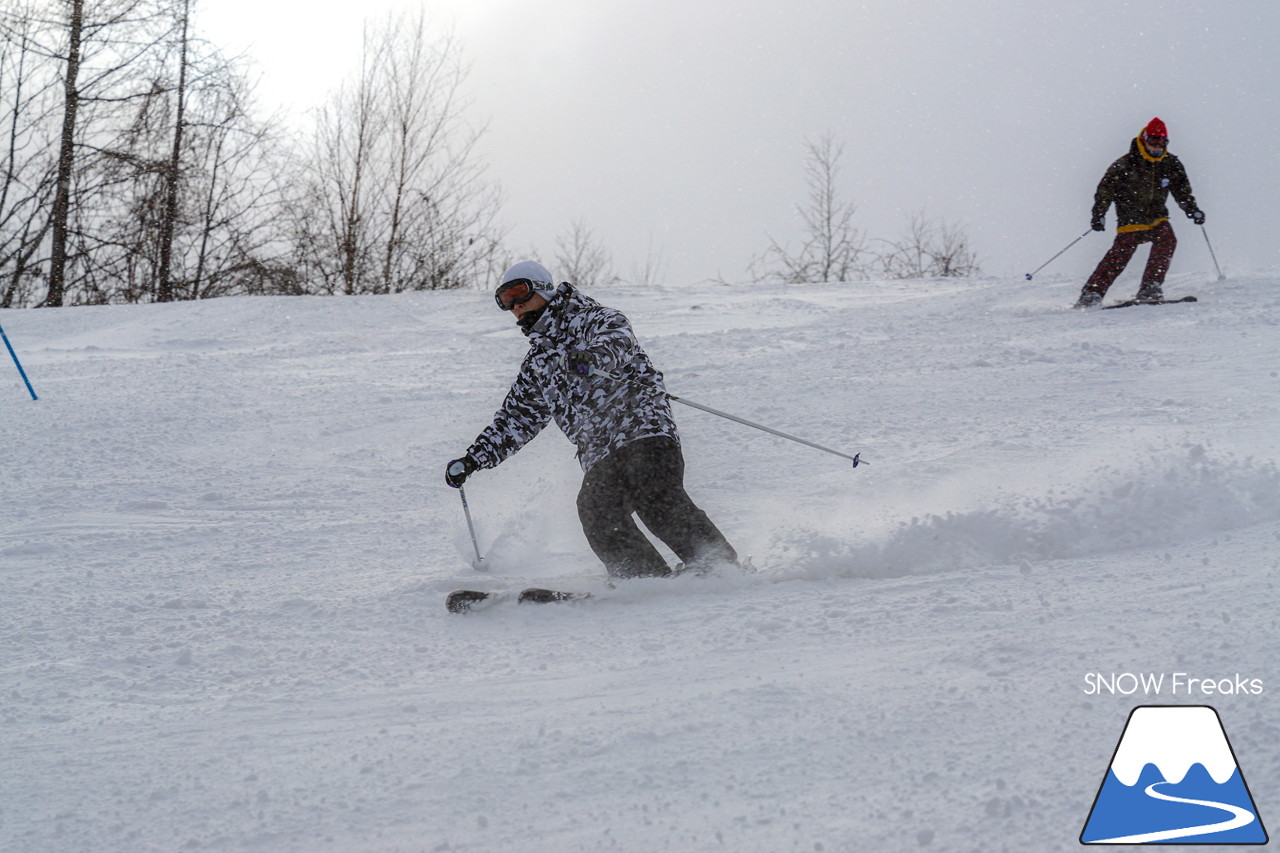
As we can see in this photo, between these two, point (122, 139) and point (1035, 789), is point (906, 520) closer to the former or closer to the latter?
point (1035, 789)

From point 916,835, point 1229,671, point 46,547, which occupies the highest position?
point 1229,671

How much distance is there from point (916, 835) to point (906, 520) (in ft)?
8.31

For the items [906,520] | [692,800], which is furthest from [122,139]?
[692,800]

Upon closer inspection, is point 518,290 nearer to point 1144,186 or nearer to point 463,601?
point 463,601

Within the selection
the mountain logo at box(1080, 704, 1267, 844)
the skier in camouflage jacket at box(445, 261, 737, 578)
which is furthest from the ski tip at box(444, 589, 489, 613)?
the mountain logo at box(1080, 704, 1267, 844)

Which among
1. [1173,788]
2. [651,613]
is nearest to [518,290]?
[651,613]

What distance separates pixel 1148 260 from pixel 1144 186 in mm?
755

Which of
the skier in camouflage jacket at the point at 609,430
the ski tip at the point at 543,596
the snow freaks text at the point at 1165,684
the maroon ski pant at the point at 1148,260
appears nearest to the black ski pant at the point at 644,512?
the skier in camouflage jacket at the point at 609,430

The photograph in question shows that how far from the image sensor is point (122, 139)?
65.6 ft

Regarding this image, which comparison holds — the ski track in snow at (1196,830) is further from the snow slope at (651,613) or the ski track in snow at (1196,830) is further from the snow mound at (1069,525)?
the snow mound at (1069,525)

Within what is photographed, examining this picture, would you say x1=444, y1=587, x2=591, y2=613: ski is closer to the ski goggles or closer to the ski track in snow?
the ski goggles

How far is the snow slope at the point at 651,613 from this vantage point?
255 cm

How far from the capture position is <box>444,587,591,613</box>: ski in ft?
13.6

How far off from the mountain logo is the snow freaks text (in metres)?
0.09
